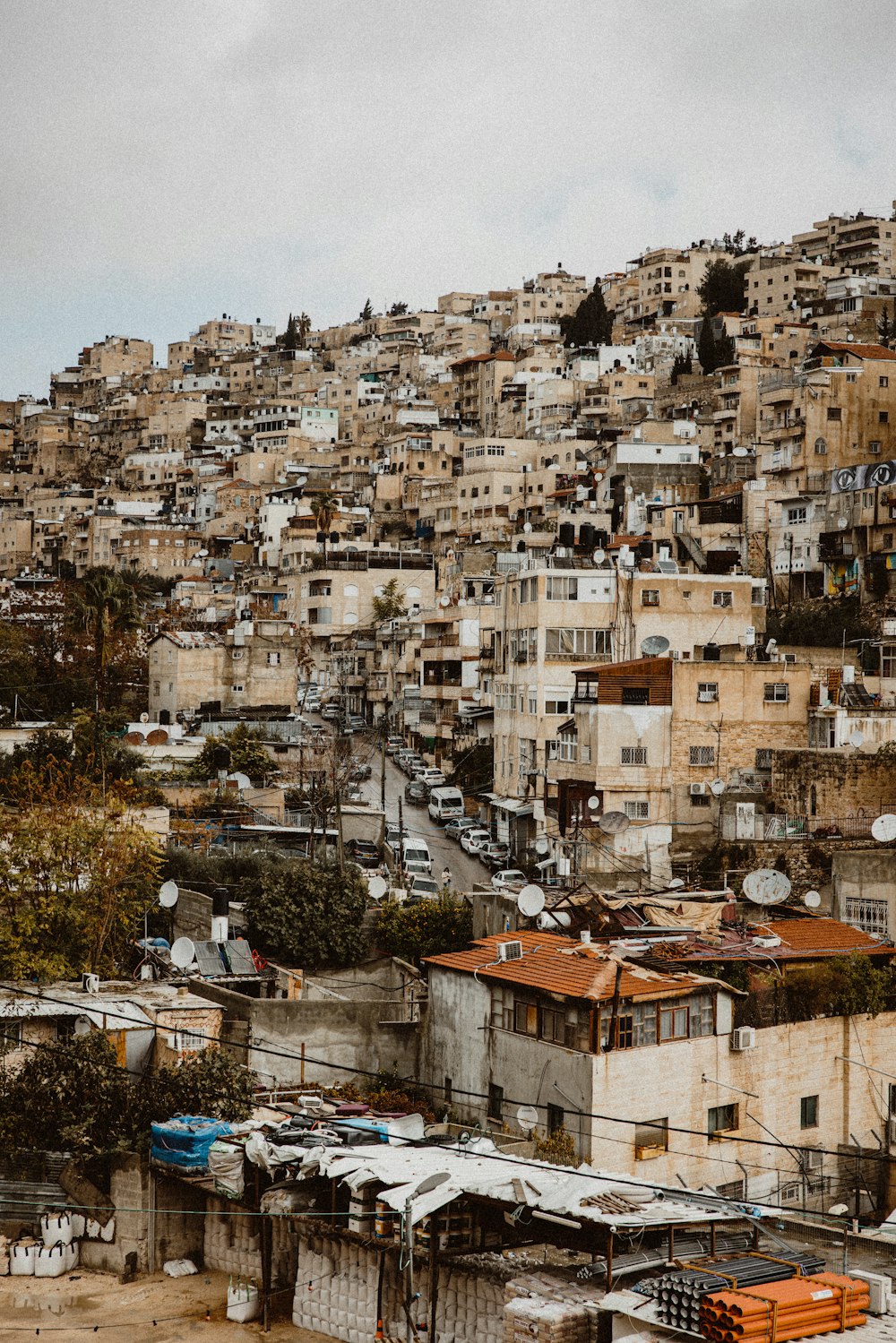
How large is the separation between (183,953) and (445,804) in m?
21.8

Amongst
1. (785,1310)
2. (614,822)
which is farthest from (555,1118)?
(614,822)

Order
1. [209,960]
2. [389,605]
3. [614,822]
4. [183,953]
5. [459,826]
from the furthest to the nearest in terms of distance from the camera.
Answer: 1. [389,605]
2. [459,826]
3. [614,822]
4. [209,960]
5. [183,953]

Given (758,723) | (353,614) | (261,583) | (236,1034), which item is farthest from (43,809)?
(261,583)

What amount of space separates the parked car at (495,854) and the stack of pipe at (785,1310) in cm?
2563

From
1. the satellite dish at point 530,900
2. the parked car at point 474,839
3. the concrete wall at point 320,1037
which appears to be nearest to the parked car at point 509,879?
the parked car at point 474,839

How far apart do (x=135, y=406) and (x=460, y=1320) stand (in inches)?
5295

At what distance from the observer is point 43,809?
96.9 ft

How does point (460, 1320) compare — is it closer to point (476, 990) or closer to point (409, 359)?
point (476, 990)

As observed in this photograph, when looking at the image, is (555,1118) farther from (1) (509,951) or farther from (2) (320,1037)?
(2) (320,1037)

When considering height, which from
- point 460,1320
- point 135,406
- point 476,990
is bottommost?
point 460,1320

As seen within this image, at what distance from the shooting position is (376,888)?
3036 centimetres

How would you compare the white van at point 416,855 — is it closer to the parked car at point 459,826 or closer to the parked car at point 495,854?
the parked car at point 495,854

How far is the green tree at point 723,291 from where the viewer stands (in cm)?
11238

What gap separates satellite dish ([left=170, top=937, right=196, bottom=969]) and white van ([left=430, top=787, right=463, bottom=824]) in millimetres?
20670
